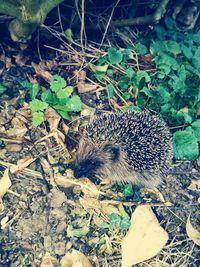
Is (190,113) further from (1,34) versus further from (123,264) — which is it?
(1,34)

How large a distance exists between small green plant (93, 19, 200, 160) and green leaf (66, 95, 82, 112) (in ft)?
1.55

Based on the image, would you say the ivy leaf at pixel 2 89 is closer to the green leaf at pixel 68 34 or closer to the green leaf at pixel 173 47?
the green leaf at pixel 68 34

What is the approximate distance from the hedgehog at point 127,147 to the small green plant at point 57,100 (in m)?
0.37

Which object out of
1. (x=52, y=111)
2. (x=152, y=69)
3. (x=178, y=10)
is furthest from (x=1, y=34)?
(x=178, y=10)

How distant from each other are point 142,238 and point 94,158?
1.05 m

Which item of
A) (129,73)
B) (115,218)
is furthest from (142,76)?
(115,218)

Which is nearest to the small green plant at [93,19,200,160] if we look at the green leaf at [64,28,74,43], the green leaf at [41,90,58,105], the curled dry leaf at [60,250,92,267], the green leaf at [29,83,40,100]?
the green leaf at [64,28,74,43]

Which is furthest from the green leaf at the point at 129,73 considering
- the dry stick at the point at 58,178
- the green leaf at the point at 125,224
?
the green leaf at the point at 125,224

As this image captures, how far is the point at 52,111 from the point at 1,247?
5.37 ft

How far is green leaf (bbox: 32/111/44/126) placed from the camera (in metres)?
4.48

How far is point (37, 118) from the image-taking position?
4.50 m

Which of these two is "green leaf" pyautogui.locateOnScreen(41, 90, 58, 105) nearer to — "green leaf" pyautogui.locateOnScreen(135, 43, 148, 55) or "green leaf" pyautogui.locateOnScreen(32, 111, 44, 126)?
"green leaf" pyautogui.locateOnScreen(32, 111, 44, 126)

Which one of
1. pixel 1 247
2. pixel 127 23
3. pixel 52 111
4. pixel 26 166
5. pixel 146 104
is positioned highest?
pixel 127 23

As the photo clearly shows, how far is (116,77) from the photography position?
16.9 ft
